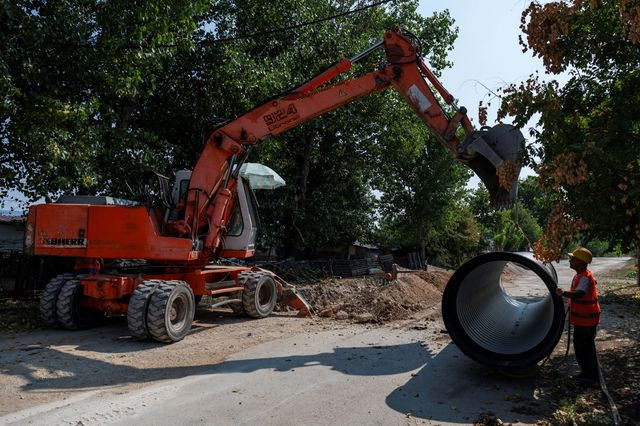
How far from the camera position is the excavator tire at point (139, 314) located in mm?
8836

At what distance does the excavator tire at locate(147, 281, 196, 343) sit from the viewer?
884cm

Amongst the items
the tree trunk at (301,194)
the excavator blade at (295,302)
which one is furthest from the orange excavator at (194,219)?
the tree trunk at (301,194)

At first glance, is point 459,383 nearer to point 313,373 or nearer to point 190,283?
point 313,373

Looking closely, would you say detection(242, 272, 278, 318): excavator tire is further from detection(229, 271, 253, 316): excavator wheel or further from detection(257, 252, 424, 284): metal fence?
detection(257, 252, 424, 284): metal fence

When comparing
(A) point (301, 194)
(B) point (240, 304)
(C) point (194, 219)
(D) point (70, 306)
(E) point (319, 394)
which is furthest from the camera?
(A) point (301, 194)

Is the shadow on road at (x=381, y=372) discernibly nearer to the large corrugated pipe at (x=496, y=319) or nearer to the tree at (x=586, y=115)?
the large corrugated pipe at (x=496, y=319)

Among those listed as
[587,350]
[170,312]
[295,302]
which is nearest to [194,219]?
[170,312]

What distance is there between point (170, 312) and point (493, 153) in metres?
6.01

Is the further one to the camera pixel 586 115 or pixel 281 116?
pixel 281 116

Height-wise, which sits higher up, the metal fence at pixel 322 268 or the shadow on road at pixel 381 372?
the metal fence at pixel 322 268

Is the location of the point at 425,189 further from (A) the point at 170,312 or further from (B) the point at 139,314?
(B) the point at 139,314

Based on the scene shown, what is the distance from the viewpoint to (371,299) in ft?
43.6

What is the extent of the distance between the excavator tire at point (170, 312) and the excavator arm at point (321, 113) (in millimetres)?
1349

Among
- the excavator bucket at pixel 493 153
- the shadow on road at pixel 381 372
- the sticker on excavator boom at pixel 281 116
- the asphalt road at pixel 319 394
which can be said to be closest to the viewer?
the asphalt road at pixel 319 394
